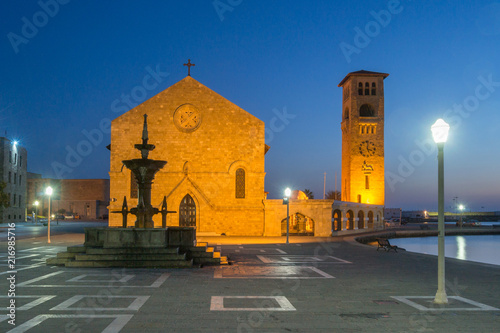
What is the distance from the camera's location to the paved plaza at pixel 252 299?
8.17m

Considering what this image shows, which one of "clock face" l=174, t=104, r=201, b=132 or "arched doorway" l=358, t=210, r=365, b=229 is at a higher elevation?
"clock face" l=174, t=104, r=201, b=132

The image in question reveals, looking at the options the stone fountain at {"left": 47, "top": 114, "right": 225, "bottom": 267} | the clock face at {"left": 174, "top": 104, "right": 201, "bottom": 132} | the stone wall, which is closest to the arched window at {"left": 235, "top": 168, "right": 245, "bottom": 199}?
the stone wall

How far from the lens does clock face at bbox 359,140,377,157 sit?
2379 inches

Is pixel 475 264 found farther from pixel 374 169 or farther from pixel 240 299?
pixel 374 169

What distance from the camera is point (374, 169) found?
2388 inches

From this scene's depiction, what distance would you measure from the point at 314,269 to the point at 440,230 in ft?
22.5

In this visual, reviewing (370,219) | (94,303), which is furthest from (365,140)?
(94,303)

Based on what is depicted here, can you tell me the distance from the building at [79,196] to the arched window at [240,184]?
2379 inches

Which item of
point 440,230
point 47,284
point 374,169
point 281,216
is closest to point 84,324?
point 47,284

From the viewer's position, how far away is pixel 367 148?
2384 inches

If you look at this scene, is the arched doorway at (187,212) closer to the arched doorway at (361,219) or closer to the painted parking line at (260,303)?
the arched doorway at (361,219)

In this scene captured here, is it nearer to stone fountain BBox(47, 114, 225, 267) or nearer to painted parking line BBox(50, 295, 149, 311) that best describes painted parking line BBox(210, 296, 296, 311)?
painted parking line BBox(50, 295, 149, 311)

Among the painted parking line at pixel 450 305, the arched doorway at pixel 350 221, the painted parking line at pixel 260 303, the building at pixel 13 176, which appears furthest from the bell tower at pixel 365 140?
the painted parking line at pixel 260 303

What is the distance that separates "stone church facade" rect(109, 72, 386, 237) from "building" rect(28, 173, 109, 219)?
5694 centimetres
